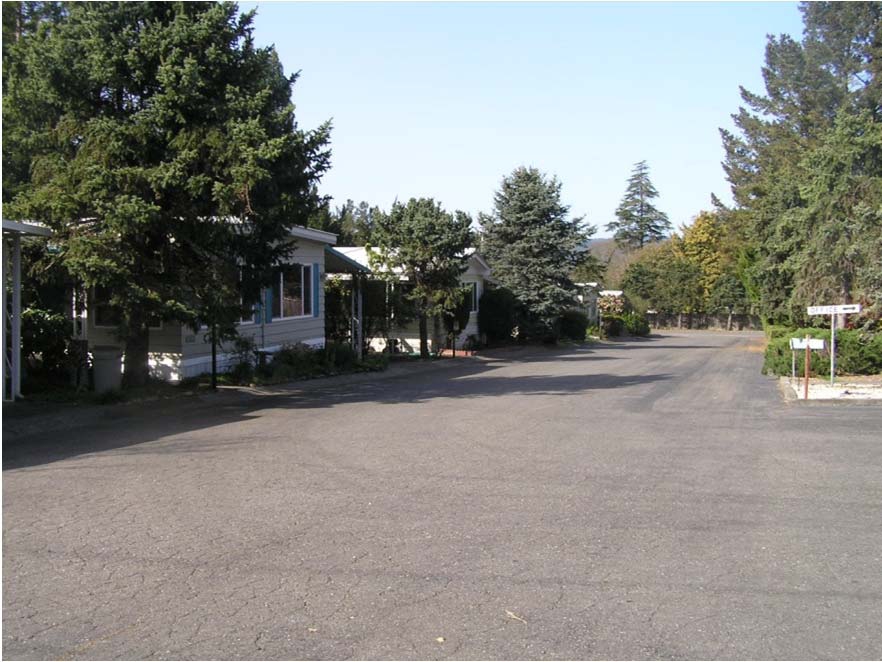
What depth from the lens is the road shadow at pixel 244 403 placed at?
10.6m

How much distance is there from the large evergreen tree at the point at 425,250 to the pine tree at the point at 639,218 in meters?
83.1

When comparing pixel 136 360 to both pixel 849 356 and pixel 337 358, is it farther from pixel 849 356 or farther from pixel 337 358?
pixel 849 356

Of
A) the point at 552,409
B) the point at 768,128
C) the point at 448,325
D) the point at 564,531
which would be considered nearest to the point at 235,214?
the point at 552,409

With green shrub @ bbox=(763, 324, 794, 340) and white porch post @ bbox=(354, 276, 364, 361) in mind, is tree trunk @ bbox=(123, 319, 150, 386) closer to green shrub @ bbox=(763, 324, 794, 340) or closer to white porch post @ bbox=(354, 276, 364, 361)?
white porch post @ bbox=(354, 276, 364, 361)

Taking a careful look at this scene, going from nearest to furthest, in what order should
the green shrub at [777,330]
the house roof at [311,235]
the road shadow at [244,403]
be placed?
the road shadow at [244,403] < the house roof at [311,235] < the green shrub at [777,330]

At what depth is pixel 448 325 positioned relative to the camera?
104 ft

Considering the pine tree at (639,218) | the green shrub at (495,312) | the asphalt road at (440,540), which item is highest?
the pine tree at (639,218)

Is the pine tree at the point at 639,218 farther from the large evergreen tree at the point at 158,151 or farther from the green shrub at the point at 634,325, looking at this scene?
the large evergreen tree at the point at 158,151

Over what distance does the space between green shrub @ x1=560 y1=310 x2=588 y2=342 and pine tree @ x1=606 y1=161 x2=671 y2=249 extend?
2539 inches

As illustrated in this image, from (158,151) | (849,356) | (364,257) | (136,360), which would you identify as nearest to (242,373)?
(136,360)

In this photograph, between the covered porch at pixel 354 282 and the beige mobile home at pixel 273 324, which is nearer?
the beige mobile home at pixel 273 324

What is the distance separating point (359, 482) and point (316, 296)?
54.2 feet

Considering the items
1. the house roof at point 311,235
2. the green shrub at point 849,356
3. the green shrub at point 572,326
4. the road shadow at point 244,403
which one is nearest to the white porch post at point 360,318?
the house roof at point 311,235

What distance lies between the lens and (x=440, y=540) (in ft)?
21.2
